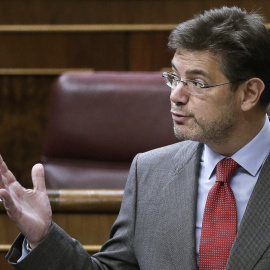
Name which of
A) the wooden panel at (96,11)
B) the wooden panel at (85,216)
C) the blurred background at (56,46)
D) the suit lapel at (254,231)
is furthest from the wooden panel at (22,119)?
the suit lapel at (254,231)

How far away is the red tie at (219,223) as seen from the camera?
69cm

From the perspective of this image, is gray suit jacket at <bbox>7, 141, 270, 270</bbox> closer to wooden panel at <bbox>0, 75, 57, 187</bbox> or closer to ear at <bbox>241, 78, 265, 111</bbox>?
ear at <bbox>241, 78, 265, 111</bbox>

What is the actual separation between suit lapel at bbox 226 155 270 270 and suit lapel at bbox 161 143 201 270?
5 centimetres

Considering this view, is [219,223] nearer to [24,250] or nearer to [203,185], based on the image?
[203,185]

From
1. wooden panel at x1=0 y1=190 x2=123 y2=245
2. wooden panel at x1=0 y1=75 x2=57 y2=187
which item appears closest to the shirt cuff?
wooden panel at x1=0 y1=190 x2=123 y2=245

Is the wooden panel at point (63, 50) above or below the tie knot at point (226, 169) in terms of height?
above

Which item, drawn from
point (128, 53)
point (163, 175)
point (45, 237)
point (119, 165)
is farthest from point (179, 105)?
point (128, 53)

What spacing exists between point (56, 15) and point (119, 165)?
0.71 metres

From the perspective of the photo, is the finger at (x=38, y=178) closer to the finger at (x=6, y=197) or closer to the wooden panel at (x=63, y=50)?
the finger at (x=6, y=197)

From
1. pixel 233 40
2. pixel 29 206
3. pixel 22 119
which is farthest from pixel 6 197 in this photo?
pixel 22 119

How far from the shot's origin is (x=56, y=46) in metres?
1.76

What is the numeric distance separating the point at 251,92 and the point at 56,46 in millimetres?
1096

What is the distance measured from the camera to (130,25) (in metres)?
1.75

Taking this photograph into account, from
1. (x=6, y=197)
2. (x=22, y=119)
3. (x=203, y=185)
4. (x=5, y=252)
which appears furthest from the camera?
(x=22, y=119)
